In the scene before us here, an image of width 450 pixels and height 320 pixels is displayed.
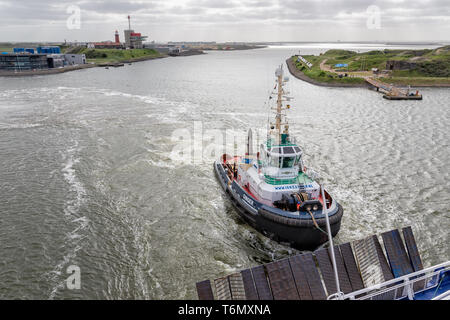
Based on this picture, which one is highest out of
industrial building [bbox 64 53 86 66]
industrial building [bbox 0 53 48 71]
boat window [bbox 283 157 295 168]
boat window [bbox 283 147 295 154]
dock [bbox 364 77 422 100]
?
industrial building [bbox 64 53 86 66]

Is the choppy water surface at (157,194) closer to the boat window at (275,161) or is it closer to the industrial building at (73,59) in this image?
the boat window at (275,161)

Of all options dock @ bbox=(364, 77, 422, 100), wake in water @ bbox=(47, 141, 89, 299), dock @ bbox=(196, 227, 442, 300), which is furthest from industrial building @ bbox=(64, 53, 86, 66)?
dock @ bbox=(196, 227, 442, 300)

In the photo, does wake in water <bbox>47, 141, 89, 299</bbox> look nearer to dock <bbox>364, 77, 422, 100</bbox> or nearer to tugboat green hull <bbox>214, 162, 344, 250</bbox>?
tugboat green hull <bbox>214, 162, 344, 250</bbox>

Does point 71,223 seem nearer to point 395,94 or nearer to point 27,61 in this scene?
point 395,94

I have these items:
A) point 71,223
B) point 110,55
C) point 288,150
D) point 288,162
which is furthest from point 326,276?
point 110,55
